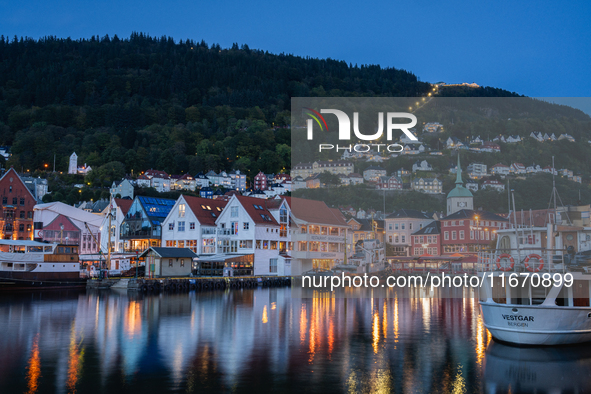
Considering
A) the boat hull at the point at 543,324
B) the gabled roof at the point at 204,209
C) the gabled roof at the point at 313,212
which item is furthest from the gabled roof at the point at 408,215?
the boat hull at the point at 543,324

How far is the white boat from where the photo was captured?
23.5 m

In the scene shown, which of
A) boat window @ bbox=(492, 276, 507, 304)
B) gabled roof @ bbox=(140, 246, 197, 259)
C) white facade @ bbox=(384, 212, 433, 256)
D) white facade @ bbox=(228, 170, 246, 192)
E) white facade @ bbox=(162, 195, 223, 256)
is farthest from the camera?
white facade @ bbox=(228, 170, 246, 192)

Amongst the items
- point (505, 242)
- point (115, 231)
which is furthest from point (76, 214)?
point (505, 242)

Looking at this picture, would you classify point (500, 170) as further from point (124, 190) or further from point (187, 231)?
point (187, 231)

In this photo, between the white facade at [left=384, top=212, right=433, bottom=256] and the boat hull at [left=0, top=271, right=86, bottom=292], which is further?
the white facade at [left=384, top=212, right=433, bottom=256]

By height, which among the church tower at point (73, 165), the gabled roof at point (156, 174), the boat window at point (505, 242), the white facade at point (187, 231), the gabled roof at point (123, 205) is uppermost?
the church tower at point (73, 165)

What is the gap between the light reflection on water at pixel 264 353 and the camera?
18.1 metres

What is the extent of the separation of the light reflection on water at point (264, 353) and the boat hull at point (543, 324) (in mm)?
736

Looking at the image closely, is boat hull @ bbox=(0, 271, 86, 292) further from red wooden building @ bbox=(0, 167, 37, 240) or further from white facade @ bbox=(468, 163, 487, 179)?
white facade @ bbox=(468, 163, 487, 179)

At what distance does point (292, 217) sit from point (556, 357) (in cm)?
5613

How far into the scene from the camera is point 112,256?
74.0 metres

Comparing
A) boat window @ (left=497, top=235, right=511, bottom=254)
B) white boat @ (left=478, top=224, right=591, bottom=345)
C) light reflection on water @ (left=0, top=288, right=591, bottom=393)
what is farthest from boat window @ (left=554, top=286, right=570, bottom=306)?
boat window @ (left=497, top=235, right=511, bottom=254)

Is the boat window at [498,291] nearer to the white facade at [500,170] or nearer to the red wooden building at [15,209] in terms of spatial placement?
the red wooden building at [15,209]

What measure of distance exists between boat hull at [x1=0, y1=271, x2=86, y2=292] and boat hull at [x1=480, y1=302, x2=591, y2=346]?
5030 cm
